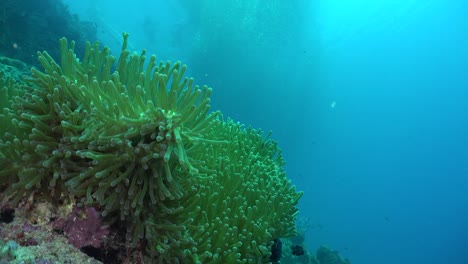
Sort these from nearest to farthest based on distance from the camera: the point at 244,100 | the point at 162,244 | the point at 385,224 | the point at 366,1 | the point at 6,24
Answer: the point at 162,244 < the point at 6,24 < the point at 244,100 < the point at 366,1 < the point at 385,224

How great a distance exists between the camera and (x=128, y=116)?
2.44m

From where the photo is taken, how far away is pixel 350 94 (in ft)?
276

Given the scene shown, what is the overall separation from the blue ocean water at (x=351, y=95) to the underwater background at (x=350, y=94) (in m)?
0.23

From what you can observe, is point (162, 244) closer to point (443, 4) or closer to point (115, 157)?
point (115, 157)

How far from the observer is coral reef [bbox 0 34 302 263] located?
2369mm

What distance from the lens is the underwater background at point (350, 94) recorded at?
42.5m

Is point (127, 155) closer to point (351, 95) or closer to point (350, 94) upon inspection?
point (350, 94)

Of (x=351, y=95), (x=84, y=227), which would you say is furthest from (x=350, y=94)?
(x=84, y=227)

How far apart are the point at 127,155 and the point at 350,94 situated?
3429 inches

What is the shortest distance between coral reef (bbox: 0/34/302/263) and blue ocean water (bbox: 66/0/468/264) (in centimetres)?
3587

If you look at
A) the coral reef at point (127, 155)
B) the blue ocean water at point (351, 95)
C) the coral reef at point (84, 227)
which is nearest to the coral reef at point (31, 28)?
the coral reef at point (127, 155)

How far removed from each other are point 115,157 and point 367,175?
10275cm

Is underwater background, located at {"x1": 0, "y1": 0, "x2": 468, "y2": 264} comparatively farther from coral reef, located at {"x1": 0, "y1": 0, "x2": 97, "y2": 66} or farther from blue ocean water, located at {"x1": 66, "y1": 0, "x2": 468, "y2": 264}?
coral reef, located at {"x1": 0, "y1": 0, "x2": 97, "y2": 66}

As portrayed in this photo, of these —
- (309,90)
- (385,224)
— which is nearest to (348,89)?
(309,90)
